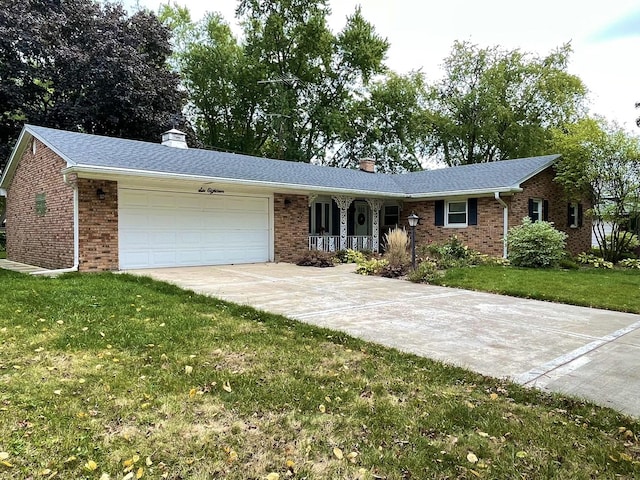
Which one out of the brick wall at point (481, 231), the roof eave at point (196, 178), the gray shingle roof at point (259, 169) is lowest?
the brick wall at point (481, 231)

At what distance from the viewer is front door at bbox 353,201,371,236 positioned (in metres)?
17.6

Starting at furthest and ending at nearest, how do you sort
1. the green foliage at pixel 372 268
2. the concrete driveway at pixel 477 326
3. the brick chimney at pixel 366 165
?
1. the brick chimney at pixel 366 165
2. the green foliage at pixel 372 268
3. the concrete driveway at pixel 477 326

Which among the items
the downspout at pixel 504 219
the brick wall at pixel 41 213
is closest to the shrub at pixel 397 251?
the downspout at pixel 504 219

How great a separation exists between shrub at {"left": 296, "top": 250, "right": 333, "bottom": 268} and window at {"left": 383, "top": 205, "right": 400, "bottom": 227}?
499 cm

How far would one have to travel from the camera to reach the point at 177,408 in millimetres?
2801

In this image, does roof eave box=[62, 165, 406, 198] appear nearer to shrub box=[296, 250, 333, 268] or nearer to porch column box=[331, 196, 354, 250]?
porch column box=[331, 196, 354, 250]

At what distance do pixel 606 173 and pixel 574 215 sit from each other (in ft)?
12.1

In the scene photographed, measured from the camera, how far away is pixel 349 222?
17.4 meters

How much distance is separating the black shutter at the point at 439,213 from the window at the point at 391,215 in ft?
6.48

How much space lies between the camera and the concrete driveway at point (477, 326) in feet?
11.8

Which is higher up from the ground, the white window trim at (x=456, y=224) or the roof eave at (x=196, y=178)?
the roof eave at (x=196, y=178)

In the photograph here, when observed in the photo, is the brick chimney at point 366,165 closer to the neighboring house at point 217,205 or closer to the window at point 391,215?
the neighboring house at point 217,205

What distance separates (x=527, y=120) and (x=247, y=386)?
3082 centimetres

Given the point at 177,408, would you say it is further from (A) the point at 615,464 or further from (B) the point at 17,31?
(B) the point at 17,31
